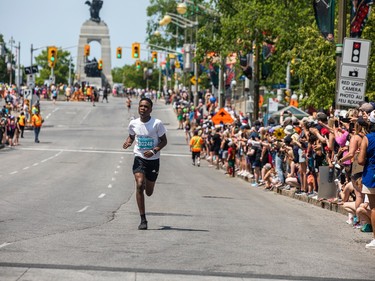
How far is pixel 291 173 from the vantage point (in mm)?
26203

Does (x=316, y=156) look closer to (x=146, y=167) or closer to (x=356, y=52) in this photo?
(x=356, y=52)

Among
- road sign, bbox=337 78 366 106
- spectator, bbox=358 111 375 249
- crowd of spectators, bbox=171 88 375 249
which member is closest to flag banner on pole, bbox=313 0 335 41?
crowd of spectators, bbox=171 88 375 249

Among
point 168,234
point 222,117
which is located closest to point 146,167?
point 168,234

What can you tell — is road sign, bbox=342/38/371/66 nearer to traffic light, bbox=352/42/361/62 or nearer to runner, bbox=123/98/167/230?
traffic light, bbox=352/42/361/62

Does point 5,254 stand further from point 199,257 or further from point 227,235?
point 227,235

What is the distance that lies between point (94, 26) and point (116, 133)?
3355 inches

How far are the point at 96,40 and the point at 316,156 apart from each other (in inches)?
5206

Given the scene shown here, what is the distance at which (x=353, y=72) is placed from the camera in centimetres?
2044

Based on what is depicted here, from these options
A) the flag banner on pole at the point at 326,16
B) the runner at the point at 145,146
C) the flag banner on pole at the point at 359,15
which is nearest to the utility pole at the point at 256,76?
the flag banner on pole at the point at 326,16

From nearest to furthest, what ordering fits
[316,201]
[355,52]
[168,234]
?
[168,234] < [355,52] < [316,201]

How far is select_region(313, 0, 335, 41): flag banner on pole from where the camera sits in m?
23.9

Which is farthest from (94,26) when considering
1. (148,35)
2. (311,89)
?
(311,89)

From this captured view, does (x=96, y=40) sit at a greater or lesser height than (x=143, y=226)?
lesser

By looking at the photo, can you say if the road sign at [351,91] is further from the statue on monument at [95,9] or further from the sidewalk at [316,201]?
the statue on monument at [95,9]
